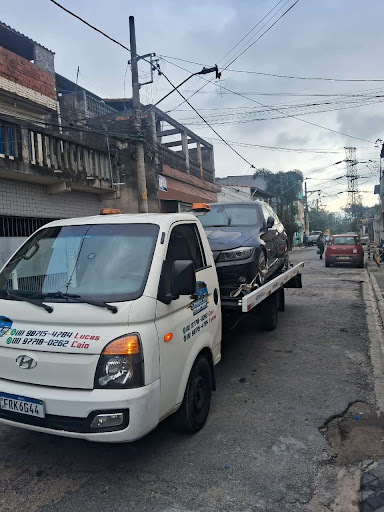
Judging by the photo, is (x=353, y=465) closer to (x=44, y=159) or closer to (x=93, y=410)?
(x=93, y=410)

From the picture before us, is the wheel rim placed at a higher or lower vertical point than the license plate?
lower

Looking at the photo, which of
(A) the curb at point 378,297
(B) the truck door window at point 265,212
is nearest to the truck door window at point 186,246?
(B) the truck door window at point 265,212

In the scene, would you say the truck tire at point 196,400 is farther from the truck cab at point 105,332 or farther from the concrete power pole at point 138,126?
the concrete power pole at point 138,126

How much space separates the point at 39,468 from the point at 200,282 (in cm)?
196

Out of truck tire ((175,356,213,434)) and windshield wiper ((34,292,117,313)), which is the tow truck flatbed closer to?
truck tire ((175,356,213,434))

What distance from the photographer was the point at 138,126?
1205 centimetres

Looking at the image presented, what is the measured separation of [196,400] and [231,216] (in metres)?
3.19

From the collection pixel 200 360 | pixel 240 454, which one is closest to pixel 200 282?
pixel 200 360

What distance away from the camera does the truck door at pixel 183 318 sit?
2865 millimetres

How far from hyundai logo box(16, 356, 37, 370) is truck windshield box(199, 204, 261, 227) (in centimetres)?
362

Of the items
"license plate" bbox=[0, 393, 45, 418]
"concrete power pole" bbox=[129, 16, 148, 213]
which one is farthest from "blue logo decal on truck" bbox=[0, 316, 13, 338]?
"concrete power pole" bbox=[129, 16, 148, 213]

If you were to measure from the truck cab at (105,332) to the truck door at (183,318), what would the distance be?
15 mm

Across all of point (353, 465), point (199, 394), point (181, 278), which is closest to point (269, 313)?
point (199, 394)

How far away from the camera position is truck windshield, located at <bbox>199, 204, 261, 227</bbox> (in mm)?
5895
